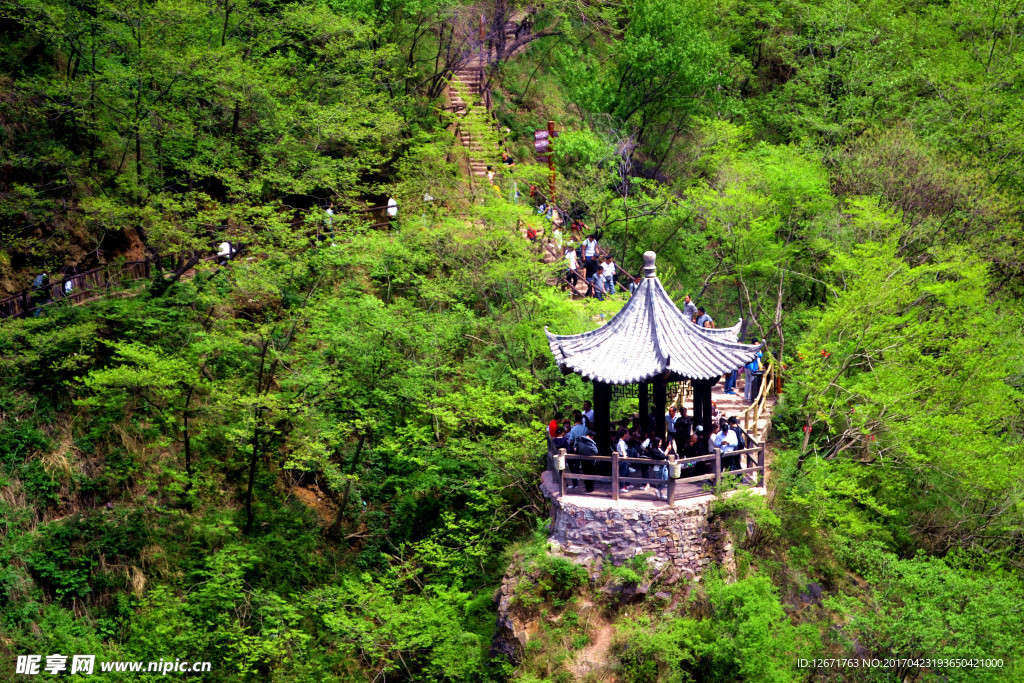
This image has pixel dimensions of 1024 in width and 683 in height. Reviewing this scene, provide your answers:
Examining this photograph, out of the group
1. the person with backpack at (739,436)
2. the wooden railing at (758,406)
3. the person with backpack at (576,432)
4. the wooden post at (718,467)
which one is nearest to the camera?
the wooden post at (718,467)

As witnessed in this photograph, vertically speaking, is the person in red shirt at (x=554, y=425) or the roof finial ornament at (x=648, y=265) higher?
the roof finial ornament at (x=648, y=265)

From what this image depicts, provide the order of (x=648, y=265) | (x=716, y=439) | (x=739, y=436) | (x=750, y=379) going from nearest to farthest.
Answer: (x=648, y=265) < (x=716, y=439) < (x=739, y=436) < (x=750, y=379)

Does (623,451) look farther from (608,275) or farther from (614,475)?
(608,275)

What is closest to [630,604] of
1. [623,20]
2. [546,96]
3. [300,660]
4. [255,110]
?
[300,660]

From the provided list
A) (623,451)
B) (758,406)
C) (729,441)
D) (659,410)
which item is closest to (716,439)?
(729,441)

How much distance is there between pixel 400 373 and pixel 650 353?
28.0ft

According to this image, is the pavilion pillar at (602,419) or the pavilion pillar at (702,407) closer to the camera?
the pavilion pillar at (602,419)

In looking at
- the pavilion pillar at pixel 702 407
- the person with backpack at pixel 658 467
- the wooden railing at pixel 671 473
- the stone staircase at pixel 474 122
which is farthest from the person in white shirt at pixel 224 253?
the pavilion pillar at pixel 702 407

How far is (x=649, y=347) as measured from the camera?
2489 centimetres

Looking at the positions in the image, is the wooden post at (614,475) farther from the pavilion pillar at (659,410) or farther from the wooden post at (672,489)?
the pavilion pillar at (659,410)

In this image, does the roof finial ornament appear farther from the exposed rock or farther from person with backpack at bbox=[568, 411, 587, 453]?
the exposed rock

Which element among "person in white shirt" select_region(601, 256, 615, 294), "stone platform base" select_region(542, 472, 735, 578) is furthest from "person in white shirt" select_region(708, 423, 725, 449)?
"person in white shirt" select_region(601, 256, 615, 294)

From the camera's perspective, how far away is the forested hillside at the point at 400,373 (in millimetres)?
26688

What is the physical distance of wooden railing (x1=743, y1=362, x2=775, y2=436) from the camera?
96.9 feet
